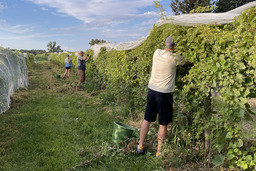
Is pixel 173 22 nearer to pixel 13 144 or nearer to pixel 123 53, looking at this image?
pixel 123 53

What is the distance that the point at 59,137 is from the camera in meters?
4.23

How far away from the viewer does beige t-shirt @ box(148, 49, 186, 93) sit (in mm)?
2852

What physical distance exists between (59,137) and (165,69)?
287 cm

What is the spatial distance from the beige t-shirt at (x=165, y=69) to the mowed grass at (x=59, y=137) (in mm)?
1187

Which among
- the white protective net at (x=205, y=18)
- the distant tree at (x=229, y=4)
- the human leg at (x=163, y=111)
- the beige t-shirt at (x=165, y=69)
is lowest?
the human leg at (x=163, y=111)

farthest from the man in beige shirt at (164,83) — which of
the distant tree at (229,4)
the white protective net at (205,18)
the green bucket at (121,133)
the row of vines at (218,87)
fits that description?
the distant tree at (229,4)

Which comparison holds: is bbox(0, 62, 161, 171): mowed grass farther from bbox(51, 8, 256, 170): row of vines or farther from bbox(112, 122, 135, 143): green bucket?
bbox(51, 8, 256, 170): row of vines

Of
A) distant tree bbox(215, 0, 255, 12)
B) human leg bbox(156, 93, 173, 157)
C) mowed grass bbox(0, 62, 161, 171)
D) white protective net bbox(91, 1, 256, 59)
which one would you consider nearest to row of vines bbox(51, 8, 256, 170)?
white protective net bbox(91, 1, 256, 59)

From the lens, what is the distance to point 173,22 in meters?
3.14

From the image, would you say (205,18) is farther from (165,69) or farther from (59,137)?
(59,137)

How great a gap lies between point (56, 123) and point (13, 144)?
1.26m

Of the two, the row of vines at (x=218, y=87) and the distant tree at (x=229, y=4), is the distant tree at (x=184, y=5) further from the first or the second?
the row of vines at (x=218, y=87)

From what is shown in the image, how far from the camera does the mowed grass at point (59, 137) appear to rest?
3.17m

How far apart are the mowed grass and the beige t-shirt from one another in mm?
1187
